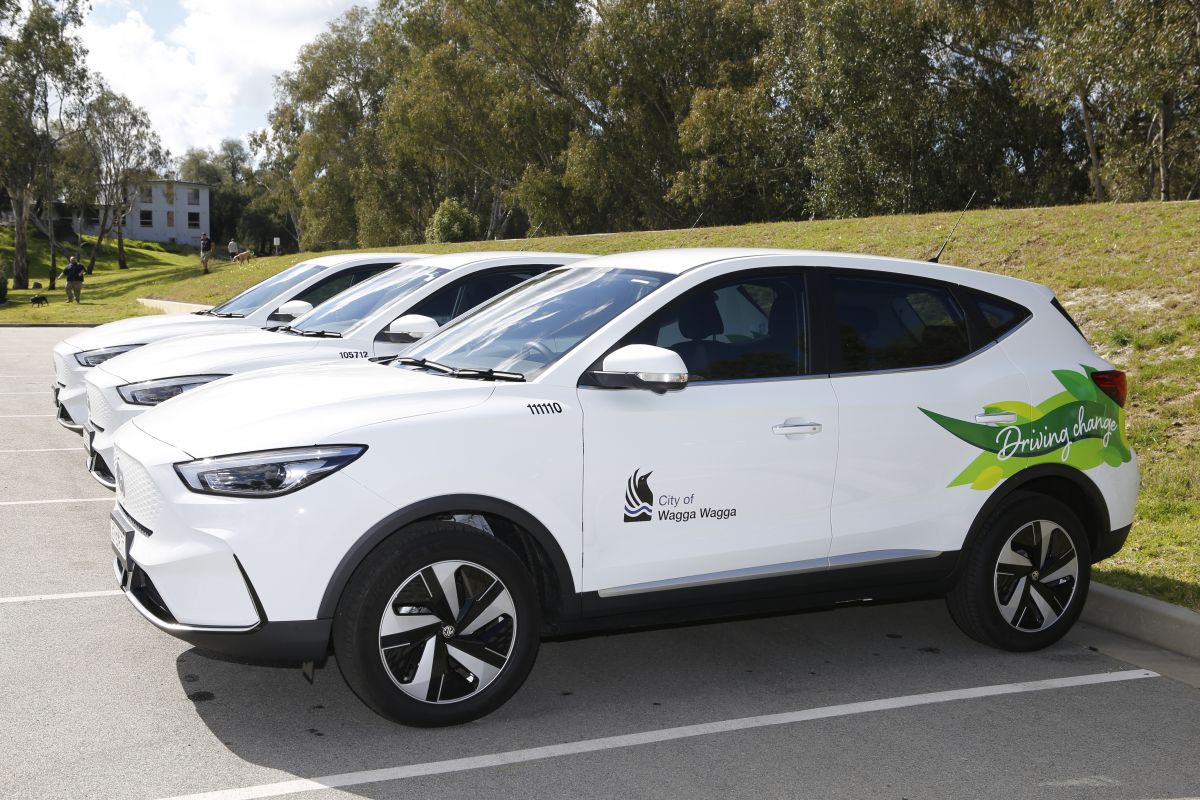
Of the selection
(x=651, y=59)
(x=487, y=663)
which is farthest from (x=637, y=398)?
(x=651, y=59)

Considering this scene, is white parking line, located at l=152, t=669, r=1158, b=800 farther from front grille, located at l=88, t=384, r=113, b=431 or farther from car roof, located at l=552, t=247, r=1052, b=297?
front grille, located at l=88, t=384, r=113, b=431

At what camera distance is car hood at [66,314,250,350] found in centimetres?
1023

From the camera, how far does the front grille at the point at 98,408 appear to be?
26.2ft

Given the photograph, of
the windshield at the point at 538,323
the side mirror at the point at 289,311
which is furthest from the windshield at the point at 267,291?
the windshield at the point at 538,323

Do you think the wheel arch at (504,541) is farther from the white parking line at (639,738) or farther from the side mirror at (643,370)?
the side mirror at (643,370)

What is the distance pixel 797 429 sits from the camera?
498 centimetres

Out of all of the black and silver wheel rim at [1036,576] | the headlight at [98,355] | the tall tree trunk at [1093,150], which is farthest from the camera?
the tall tree trunk at [1093,150]

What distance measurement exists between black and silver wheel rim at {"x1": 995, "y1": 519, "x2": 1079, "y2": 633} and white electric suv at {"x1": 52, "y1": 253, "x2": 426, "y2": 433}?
6617 millimetres

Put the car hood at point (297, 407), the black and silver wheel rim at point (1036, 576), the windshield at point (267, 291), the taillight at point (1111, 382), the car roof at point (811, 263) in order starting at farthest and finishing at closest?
the windshield at point (267, 291), the taillight at point (1111, 382), the black and silver wheel rim at point (1036, 576), the car roof at point (811, 263), the car hood at point (297, 407)

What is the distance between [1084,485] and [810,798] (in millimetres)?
2603

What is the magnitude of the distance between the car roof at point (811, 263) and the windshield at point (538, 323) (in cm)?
10

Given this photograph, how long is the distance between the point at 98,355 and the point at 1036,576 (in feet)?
25.9

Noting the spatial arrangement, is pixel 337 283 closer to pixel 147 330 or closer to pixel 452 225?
pixel 147 330

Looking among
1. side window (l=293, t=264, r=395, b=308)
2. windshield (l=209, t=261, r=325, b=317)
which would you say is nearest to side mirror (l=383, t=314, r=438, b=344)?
side window (l=293, t=264, r=395, b=308)
